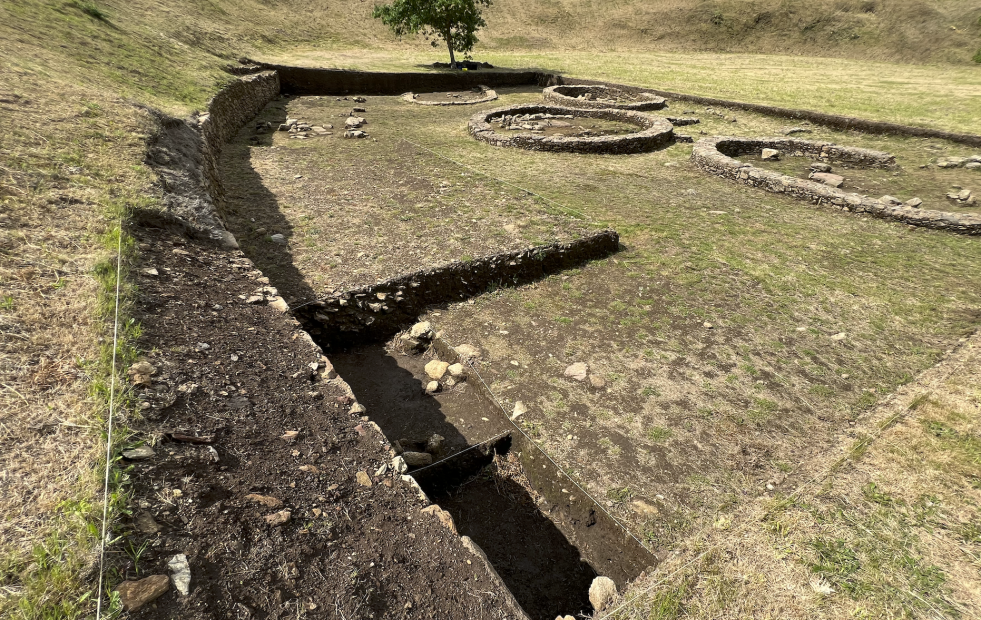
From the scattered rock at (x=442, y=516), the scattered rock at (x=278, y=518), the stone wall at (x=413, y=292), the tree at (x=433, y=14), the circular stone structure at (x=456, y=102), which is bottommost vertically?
the stone wall at (x=413, y=292)

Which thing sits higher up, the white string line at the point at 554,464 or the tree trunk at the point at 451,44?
the tree trunk at the point at 451,44

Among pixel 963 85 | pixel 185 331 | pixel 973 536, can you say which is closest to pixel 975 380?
pixel 973 536

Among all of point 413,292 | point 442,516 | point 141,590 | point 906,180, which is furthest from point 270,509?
point 906,180

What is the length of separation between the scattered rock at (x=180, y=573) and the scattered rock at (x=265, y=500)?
339 mm

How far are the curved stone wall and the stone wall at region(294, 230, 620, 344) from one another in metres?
5.27

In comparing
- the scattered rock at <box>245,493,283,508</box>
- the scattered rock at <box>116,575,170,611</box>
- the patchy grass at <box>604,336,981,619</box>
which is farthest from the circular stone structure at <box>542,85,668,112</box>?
the scattered rock at <box>116,575,170,611</box>

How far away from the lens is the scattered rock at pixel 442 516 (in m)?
2.15

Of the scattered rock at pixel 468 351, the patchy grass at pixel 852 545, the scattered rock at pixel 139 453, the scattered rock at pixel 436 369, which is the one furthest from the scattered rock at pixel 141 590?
the scattered rock at pixel 468 351

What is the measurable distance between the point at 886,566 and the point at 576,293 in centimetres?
340

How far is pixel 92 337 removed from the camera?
242 centimetres

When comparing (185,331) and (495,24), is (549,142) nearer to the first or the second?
(185,331)

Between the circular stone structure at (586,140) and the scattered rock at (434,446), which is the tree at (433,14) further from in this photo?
the scattered rock at (434,446)

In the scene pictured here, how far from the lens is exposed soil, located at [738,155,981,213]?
827 cm

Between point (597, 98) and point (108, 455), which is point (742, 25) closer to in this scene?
point (597, 98)
